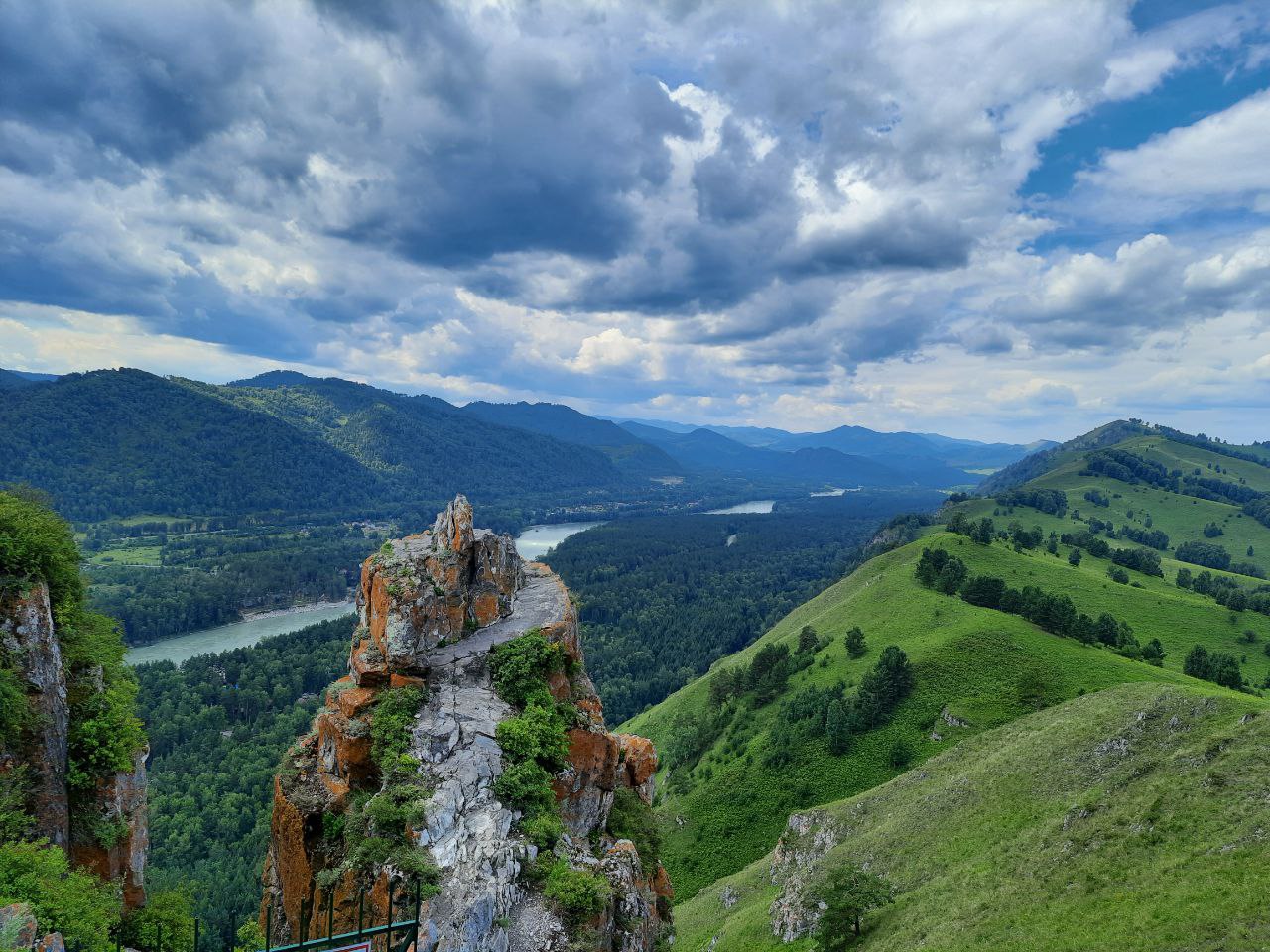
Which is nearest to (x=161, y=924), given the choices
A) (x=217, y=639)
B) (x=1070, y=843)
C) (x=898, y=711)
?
(x=1070, y=843)

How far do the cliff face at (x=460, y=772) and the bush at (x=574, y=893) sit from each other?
249mm

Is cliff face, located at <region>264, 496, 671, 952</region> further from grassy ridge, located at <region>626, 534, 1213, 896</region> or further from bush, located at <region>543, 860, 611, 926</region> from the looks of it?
grassy ridge, located at <region>626, 534, 1213, 896</region>

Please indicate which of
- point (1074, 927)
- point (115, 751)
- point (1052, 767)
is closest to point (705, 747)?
point (1052, 767)

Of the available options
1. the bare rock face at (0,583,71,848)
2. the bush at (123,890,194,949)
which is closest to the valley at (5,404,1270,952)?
the bush at (123,890,194,949)

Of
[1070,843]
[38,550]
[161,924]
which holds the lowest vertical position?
[1070,843]

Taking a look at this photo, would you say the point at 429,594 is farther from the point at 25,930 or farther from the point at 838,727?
the point at 838,727

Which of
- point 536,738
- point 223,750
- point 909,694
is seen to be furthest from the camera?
point 223,750

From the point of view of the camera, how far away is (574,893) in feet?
58.8

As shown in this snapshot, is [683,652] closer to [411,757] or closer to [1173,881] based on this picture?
[1173,881]

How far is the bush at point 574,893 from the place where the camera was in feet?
58.6

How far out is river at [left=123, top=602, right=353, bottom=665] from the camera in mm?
160375

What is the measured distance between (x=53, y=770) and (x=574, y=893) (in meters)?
16.9

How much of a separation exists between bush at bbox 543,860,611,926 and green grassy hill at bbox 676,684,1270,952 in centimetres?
2401

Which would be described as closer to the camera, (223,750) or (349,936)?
(349,936)
